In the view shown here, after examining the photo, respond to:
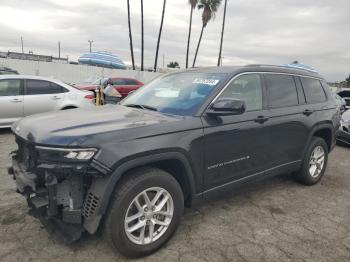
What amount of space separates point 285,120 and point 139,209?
2376mm

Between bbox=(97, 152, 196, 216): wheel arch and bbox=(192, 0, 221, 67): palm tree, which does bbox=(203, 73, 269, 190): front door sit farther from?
bbox=(192, 0, 221, 67): palm tree

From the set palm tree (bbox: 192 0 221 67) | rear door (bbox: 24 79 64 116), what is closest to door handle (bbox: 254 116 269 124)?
rear door (bbox: 24 79 64 116)

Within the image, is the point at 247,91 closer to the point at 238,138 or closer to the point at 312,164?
the point at 238,138

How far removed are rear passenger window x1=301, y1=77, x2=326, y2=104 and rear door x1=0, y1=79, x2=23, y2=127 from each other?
21.6 feet

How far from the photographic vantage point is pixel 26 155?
307 cm

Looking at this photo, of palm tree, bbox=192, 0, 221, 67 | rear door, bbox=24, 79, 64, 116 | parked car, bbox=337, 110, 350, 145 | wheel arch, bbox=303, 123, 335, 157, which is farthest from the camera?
palm tree, bbox=192, 0, 221, 67

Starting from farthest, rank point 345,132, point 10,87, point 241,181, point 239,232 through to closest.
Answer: point 345,132 < point 10,87 < point 241,181 < point 239,232

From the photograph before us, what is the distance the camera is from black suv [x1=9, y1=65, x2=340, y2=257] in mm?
2697

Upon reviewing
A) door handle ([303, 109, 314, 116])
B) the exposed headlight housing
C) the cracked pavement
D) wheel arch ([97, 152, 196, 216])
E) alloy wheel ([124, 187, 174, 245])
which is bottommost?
the cracked pavement

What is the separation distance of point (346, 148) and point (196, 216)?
6.43 m

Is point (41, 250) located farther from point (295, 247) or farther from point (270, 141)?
→ point (270, 141)

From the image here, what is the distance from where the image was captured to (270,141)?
163 inches

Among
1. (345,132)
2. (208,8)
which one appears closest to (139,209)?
(345,132)

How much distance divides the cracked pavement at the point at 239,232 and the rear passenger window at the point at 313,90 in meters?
1.39
